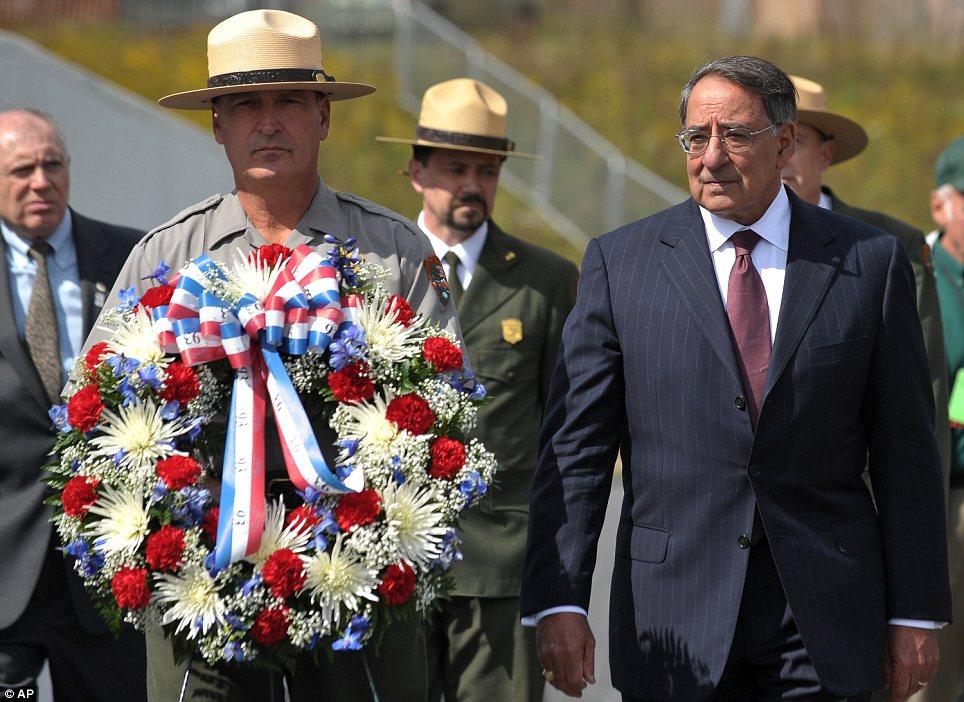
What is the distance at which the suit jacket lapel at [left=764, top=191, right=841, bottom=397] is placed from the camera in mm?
4273

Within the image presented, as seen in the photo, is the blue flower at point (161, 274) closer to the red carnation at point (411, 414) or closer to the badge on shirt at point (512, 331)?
the red carnation at point (411, 414)

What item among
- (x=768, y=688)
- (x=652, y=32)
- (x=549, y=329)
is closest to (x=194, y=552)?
(x=768, y=688)

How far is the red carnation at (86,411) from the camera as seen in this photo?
405cm

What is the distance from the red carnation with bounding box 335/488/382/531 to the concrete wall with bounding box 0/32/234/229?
256 inches

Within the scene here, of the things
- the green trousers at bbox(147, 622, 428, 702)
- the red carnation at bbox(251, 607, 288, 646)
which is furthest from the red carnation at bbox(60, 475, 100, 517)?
the red carnation at bbox(251, 607, 288, 646)

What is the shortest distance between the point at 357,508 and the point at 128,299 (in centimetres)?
88

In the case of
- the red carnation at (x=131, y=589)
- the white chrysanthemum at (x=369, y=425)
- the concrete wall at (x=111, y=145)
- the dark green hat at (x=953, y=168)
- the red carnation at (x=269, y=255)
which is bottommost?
the red carnation at (x=131, y=589)

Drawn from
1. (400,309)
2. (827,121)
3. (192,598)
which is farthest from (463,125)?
(192,598)

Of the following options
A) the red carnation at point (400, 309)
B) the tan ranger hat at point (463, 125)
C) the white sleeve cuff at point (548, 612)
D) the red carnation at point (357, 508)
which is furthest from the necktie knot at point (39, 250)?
the white sleeve cuff at point (548, 612)

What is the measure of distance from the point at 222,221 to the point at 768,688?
2.09 m

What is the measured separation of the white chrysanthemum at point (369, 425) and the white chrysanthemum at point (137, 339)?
1.71ft

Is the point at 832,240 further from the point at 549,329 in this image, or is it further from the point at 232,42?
the point at 549,329

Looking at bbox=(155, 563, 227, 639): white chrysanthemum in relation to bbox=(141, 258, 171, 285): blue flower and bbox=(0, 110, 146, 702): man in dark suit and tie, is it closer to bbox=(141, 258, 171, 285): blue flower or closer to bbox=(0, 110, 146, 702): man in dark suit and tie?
bbox=(141, 258, 171, 285): blue flower

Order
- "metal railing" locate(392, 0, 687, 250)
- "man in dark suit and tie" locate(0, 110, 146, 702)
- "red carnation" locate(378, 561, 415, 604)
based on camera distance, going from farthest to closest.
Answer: "metal railing" locate(392, 0, 687, 250), "man in dark suit and tie" locate(0, 110, 146, 702), "red carnation" locate(378, 561, 415, 604)
